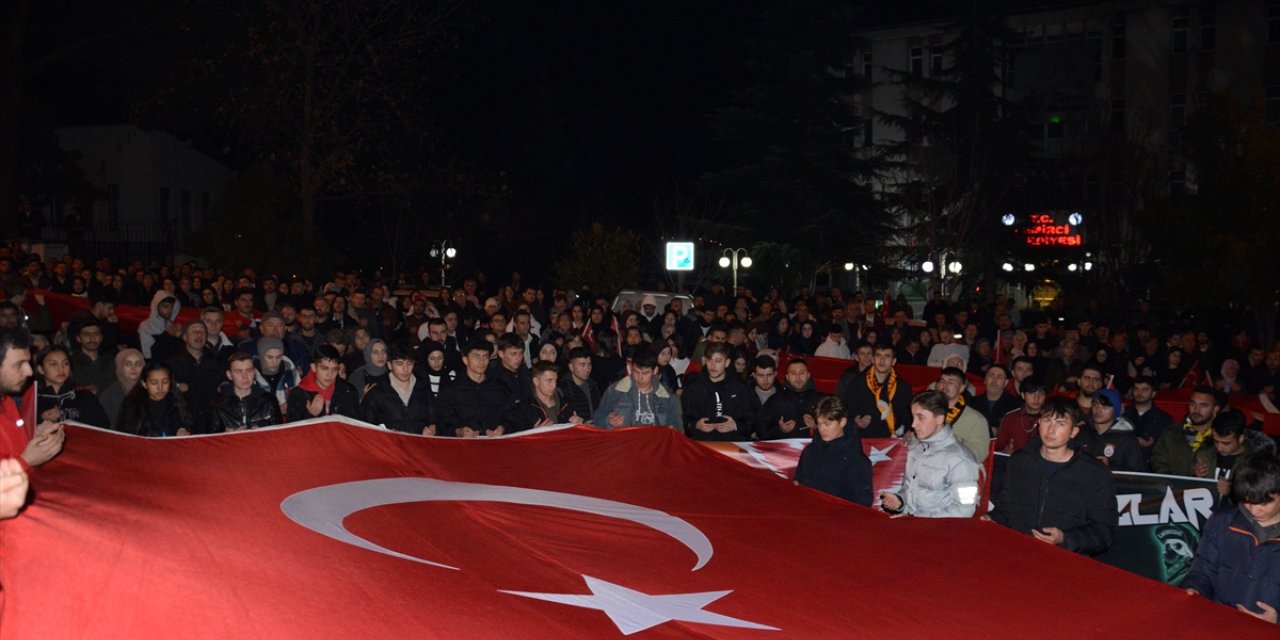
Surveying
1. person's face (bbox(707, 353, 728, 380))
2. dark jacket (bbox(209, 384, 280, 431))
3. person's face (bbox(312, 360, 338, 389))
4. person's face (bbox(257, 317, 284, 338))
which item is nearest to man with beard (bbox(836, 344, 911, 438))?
person's face (bbox(707, 353, 728, 380))

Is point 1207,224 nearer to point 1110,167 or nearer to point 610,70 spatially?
point 1110,167

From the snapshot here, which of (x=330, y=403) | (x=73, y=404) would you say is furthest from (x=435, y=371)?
(x=73, y=404)

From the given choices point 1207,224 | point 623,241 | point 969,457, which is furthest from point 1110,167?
point 969,457

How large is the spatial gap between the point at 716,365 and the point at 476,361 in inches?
92.6

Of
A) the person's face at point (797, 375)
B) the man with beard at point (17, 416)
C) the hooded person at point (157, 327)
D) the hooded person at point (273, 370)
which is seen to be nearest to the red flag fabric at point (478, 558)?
the man with beard at point (17, 416)

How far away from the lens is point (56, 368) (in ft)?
31.1

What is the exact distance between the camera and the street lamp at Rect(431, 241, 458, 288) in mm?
48688

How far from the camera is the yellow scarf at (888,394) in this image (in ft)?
39.2

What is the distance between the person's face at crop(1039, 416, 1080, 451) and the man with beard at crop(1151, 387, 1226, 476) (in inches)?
156

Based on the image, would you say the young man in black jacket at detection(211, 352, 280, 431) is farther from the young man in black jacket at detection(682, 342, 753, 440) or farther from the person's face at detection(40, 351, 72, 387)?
the young man in black jacket at detection(682, 342, 753, 440)

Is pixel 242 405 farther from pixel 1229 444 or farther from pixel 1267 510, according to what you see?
pixel 1229 444

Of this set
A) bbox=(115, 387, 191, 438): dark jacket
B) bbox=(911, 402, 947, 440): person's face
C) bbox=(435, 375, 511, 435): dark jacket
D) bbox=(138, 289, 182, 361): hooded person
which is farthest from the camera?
bbox=(138, 289, 182, 361): hooded person

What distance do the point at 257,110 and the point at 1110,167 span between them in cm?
2655

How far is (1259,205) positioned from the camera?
89.0 ft
